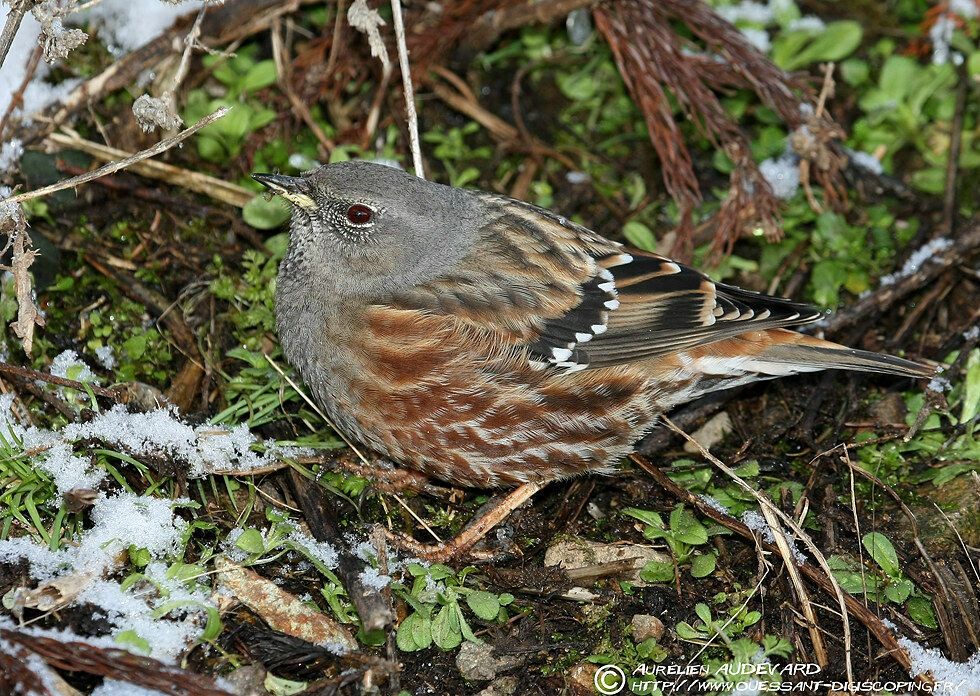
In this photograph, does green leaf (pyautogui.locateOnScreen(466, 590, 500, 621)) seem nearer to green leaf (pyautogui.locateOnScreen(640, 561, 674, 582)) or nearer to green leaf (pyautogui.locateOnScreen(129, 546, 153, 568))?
green leaf (pyautogui.locateOnScreen(640, 561, 674, 582))

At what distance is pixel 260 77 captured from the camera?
5.55 meters

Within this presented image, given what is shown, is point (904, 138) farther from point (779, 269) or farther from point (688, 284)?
point (688, 284)

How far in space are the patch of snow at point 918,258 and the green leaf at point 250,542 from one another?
11.6 feet

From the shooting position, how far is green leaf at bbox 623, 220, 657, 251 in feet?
17.6

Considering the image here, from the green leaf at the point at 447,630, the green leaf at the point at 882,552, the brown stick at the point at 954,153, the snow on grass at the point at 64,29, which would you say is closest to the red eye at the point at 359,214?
the snow on grass at the point at 64,29

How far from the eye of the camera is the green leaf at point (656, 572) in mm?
4012

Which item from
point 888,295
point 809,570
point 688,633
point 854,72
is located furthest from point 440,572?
point 854,72

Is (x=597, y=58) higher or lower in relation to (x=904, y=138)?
higher

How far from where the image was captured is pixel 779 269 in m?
5.41

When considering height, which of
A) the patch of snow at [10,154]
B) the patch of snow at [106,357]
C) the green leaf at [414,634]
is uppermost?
the patch of snow at [10,154]

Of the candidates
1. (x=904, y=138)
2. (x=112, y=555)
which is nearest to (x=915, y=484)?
(x=904, y=138)

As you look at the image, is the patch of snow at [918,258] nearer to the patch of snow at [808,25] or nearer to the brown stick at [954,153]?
the brown stick at [954,153]

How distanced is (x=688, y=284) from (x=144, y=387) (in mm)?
2605

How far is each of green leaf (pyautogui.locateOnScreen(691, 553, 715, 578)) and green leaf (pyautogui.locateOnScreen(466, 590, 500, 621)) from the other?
2.85 ft
